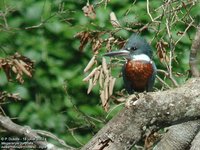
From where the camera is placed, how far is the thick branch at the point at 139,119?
283 centimetres

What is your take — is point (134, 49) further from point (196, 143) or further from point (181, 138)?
point (196, 143)

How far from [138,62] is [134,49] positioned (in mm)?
79

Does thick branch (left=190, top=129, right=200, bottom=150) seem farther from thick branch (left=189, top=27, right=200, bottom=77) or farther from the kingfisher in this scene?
the kingfisher

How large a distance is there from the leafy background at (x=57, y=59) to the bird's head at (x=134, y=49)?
917mm

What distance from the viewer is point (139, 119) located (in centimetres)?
284

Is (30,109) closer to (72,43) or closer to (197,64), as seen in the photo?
(72,43)

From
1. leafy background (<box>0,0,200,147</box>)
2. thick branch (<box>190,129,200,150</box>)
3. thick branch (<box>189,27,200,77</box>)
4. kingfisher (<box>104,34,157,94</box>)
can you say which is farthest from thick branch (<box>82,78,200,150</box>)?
leafy background (<box>0,0,200,147</box>)

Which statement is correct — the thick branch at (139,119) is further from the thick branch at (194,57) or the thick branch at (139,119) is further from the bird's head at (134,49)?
the bird's head at (134,49)

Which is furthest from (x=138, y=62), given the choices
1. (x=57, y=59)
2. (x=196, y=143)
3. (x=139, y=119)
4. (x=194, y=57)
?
(x=57, y=59)

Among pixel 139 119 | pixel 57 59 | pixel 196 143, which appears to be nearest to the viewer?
pixel 139 119

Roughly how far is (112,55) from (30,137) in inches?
27.2


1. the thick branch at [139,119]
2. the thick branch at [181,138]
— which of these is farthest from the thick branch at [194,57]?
the thick branch at [139,119]

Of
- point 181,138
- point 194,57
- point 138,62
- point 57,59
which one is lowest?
point 57,59

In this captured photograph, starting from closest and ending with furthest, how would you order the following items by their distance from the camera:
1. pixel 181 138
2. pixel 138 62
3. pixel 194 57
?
pixel 181 138 < pixel 194 57 < pixel 138 62
